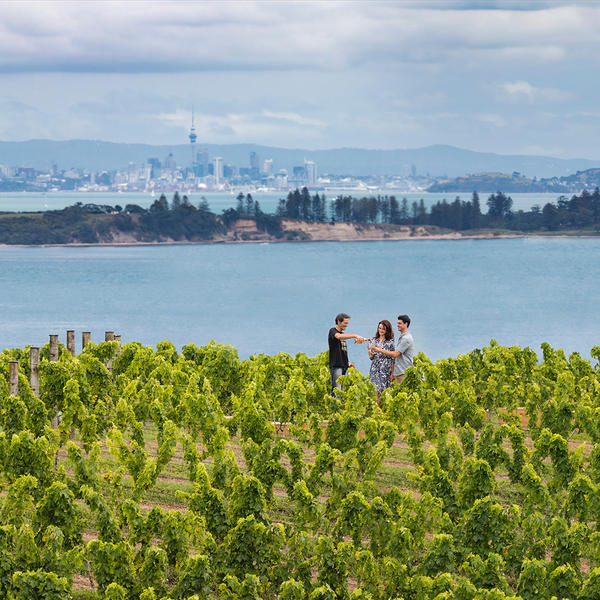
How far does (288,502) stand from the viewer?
1413 cm

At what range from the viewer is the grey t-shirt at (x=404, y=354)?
17.5m

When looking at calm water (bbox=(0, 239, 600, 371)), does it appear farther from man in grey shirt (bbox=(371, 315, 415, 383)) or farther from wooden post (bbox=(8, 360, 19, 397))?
wooden post (bbox=(8, 360, 19, 397))

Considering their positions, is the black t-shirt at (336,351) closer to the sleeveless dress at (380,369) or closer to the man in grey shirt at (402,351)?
the sleeveless dress at (380,369)

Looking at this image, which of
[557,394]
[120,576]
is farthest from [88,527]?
[557,394]

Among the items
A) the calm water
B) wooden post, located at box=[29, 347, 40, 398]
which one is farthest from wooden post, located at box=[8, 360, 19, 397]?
the calm water

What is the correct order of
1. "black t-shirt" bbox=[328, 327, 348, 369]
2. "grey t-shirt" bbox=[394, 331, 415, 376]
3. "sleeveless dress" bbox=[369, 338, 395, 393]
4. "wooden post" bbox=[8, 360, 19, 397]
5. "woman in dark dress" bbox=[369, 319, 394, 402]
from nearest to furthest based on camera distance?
"wooden post" bbox=[8, 360, 19, 397] → "woman in dark dress" bbox=[369, 319, 394, 402] → "grey t-shirt" bbox=[394, 331, 415, 376] → "sleeveless dress" bbox=[369, 338, 395, 393] → "black t-shirt" bbox=[328, 327, 348, 369]

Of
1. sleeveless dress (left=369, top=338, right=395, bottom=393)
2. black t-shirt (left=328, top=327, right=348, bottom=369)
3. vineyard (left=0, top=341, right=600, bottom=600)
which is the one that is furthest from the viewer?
black t-shirt (left=328, top=327, right=348, bottom=369)

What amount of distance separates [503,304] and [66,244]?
111 meters

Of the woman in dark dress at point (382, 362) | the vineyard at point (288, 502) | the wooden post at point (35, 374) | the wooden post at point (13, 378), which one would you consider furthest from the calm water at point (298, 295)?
the vineyard at point (288, 502)

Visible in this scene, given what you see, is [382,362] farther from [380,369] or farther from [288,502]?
[288,502]

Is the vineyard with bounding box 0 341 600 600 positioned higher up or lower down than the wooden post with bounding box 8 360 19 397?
lower down

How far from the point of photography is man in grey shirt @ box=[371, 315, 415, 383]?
17.2 m

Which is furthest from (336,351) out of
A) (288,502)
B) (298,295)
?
(298,295)

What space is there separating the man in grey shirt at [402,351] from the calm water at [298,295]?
38.9m
